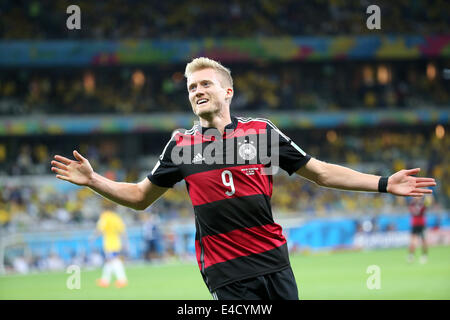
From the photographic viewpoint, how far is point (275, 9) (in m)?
35.9

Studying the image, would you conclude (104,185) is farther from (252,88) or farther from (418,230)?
(252,88)

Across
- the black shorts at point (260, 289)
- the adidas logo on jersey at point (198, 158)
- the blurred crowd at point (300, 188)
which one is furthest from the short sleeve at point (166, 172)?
the blurred crowd at point (300, 188)

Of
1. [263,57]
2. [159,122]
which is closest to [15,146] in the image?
[159,122]

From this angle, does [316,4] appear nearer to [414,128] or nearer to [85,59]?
[414,128]

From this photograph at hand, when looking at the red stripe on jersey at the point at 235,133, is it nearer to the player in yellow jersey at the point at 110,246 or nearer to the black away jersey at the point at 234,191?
the black away jersey at the point at 234,191

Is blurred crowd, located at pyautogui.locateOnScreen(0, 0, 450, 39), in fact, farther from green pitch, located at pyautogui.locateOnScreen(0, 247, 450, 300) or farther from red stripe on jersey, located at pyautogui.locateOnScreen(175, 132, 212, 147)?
red stripe on jersey, located at pyautogui.locateOnScreen(175, 132, 212, 147)

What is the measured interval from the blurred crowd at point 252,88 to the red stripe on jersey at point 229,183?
2807 cm

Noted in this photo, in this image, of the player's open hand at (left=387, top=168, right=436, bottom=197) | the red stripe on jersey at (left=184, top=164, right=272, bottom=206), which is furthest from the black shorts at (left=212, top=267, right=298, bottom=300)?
the player's open hand at (left=387, top=168, right=436, bottom=197)

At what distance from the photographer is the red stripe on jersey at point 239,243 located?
15.7 feet

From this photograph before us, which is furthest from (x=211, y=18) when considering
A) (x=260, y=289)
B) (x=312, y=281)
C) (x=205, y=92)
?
(x=260, y=289)

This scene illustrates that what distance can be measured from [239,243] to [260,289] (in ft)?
1.13

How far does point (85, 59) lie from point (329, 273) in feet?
62.1
